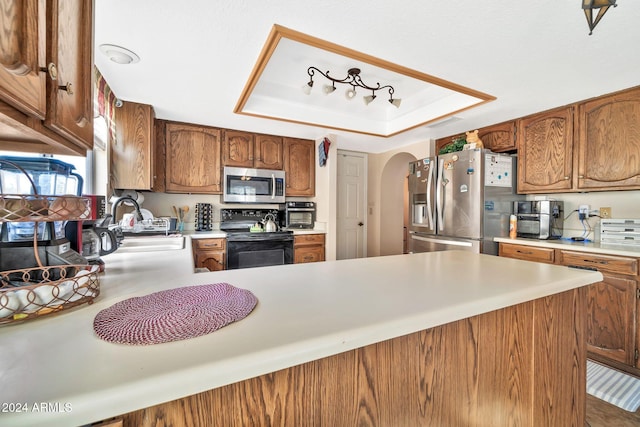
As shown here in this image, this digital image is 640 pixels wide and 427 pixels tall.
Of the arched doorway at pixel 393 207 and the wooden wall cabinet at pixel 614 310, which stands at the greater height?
the arched doorway at pixel 393 207

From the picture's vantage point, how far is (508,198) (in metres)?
2.95

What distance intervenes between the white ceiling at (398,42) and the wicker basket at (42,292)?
135 cm

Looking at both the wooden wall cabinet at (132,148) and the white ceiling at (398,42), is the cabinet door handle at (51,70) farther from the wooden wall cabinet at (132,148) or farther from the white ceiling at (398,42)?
the wooden wall cabinet at (132,148)

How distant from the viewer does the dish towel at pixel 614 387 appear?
1.68m

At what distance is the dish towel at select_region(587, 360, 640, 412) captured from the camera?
5.53 ft

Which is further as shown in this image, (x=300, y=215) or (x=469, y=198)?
(x=300, y=215)

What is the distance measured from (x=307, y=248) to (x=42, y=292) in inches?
119

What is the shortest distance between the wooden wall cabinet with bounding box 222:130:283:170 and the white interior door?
1.36m

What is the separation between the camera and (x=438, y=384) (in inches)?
30.1

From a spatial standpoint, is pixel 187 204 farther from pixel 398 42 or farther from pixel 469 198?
pixel 469 198

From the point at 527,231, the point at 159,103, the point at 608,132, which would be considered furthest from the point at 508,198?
the point at 159,103

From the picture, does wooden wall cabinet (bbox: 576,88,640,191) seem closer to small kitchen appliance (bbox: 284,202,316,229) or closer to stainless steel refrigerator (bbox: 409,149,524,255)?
stainless steel refrigerator (bbox: 409,149,524,255)

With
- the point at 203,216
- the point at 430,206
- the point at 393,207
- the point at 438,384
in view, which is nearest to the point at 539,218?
the point at 430,206

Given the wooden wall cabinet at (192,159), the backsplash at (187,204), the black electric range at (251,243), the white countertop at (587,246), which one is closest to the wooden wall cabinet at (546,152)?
the white countertop at (587,246)
